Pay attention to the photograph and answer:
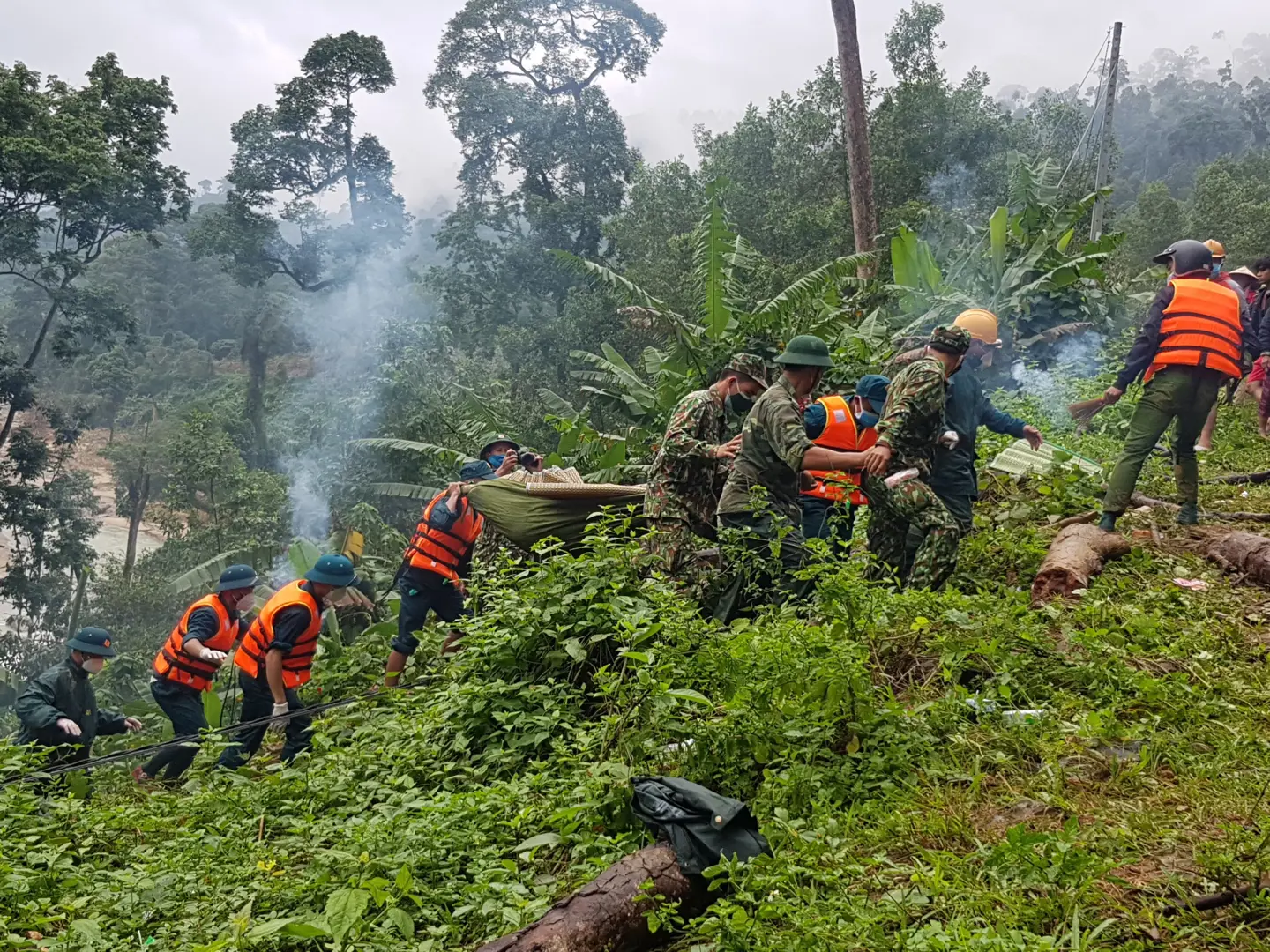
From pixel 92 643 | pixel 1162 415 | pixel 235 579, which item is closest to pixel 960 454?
pixel 1162 415

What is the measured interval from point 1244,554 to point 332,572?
5.45 metres

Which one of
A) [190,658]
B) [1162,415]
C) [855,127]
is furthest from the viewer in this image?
[855,127]

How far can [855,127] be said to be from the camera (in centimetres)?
1323

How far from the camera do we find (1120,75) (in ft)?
161

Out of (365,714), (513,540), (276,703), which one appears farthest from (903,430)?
(276,703)

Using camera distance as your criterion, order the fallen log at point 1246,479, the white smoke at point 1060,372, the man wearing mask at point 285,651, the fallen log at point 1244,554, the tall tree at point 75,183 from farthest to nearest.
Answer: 1. the tall tree at point 75,183
2. the white smoke at point 1060,372
3. the fallen log at point 1246,479
4. the man wearing mask at point 285,651
5. the fallen log at point 1244,554

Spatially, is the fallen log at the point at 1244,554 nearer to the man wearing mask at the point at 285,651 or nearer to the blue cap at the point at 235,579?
the man wearing mask at the point at 285,651

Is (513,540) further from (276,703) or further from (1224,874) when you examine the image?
(1224,874)

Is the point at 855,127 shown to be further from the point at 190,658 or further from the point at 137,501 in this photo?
the point at 137,501

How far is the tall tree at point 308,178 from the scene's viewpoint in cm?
2919

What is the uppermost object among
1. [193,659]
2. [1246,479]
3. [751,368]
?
[751,368]

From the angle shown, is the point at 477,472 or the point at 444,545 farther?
the point at 477,472

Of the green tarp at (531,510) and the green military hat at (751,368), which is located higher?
the green military hat at (751,368)

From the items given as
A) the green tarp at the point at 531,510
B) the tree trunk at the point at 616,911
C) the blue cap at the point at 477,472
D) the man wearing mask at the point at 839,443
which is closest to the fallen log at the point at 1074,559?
the man wearing mask at the point at 839,443
